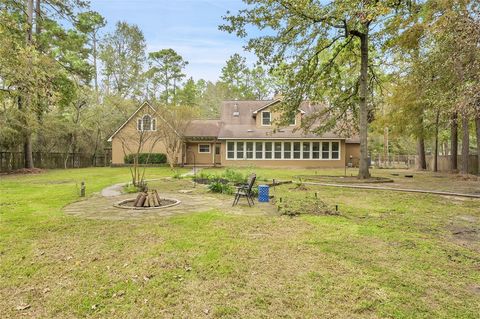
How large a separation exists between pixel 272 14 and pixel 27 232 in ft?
38.8

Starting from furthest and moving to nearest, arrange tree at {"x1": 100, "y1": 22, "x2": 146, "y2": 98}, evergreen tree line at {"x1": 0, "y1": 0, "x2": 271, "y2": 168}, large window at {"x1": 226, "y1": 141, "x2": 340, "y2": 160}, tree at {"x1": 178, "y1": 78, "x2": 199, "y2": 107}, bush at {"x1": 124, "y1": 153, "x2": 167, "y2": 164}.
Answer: tree at {"x1": 178, "y1": 78, "x2": 199, "y2": 107} → tree at {"x1": 100, "y1": 22, "x2": 146, "y2": 98} → bush at {"x1": 124, "y1": 153, "x2": 167, "y2": 164} → large window at {"x1": 226, "y1": 141, "x2": 340, "y2": 160} → evergreen tree line at {"x1": 0, "y1": 0, "x2": 271, "y2": 168}

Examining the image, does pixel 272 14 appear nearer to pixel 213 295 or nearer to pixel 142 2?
pixel 142 2

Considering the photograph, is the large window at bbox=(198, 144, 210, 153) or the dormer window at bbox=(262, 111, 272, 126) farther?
the large window at bbox=(198, 144, 210, 153)

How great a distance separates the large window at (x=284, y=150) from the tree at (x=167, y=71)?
16.3 meters

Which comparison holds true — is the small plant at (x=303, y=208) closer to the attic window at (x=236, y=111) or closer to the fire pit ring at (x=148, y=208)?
the fire pit ring at (x=148, y=208)

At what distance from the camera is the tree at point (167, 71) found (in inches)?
1517

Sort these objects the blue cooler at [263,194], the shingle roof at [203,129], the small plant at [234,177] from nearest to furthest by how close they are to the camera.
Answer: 1. the blue cooler at [263,194]
2. the small plant at [234,177]
3. the shingle roof at [203,129]

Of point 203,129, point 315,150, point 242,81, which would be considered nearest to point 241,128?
point 203,129

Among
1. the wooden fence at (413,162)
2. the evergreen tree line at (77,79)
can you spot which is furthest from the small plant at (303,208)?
the wooden fence at (413,162)

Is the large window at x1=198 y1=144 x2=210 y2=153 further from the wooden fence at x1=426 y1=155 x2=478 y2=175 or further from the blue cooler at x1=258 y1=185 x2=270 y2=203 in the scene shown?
the blue cooler at x1=258 y1=185 x2=270 y2=203

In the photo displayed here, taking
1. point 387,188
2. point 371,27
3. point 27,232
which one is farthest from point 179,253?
point 371,27

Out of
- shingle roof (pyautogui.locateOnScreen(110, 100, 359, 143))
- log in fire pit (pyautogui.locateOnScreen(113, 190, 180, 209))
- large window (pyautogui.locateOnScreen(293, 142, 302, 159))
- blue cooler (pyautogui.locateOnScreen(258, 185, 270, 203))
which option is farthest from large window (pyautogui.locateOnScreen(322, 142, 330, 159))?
log in fire pit (pyautogui.locateOnScreen(113, 190, 180, 209))

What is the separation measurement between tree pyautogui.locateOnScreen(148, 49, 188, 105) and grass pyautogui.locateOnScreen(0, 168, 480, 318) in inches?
1362

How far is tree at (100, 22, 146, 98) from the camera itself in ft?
119
